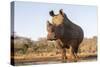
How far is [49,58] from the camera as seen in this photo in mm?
2594

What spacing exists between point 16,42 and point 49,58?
46 cm

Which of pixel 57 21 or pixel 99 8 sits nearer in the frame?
pixel 57 21

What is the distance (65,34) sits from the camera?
106 inches

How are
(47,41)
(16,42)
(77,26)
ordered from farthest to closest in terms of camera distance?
(77,26) < (47,41) < (16,42)

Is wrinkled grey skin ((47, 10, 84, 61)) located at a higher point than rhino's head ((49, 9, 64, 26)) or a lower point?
lower

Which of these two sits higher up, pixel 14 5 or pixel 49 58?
pixel 14 5

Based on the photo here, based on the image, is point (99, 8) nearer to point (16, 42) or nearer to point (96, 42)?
point (96, 42)

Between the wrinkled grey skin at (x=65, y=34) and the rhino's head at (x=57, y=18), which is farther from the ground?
the rhino's head at (x=57, y=18)

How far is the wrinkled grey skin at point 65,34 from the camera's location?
2.64 meters

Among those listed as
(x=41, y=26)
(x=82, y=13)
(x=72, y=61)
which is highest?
(x=82, y=13)

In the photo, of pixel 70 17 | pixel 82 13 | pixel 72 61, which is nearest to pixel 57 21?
pixel 70 17

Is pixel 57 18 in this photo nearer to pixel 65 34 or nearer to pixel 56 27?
pixel 56 27

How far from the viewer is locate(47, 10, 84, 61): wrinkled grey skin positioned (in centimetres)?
264

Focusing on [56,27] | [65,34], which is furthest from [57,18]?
[65,34]
